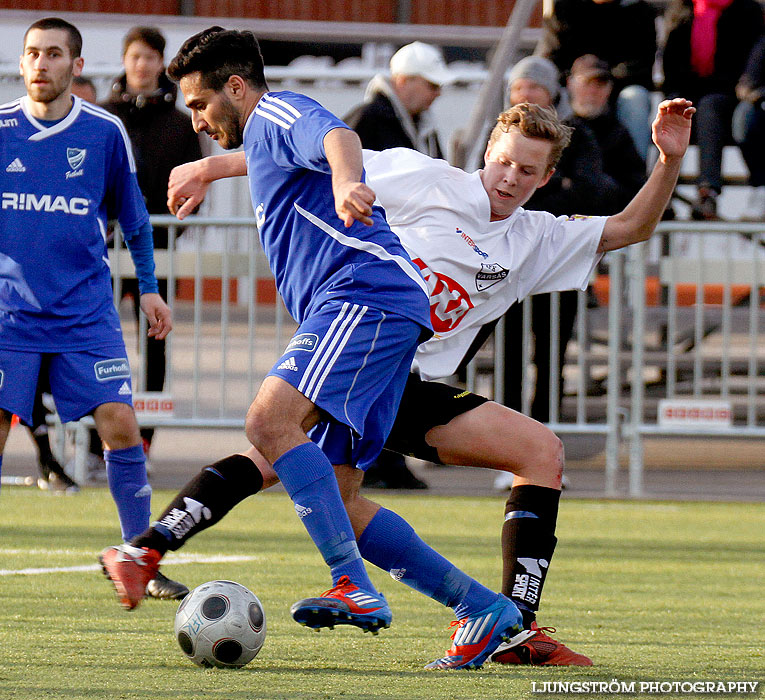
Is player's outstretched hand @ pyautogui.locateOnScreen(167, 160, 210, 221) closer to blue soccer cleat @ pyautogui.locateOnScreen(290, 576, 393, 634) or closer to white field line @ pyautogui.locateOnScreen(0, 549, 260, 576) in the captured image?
blue soccer cleat @ pyautogui.locateOnScreen(290, 576, 393, 634)

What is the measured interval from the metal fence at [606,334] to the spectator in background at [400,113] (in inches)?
34.3

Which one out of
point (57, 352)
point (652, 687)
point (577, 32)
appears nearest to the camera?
point (652, 687)

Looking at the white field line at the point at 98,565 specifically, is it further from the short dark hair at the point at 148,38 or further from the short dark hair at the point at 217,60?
the short dark hair at the point at 148,38

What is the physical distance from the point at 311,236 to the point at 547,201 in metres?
4.87

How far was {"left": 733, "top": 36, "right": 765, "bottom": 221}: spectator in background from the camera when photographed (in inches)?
413

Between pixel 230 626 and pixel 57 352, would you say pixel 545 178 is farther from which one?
pixel 57 352

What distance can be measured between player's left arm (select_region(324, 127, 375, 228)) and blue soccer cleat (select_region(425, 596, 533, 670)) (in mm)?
1215

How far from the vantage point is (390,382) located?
3979 mm

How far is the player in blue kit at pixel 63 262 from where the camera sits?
5398 millimetres

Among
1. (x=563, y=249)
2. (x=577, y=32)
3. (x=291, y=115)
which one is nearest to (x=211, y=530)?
(x=563, y=249)

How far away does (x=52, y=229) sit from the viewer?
5.45 metres

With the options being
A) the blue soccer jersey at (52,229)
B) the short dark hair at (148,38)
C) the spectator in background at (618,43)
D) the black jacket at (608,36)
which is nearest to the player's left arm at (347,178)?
the blue soccer jersey at (52,229)

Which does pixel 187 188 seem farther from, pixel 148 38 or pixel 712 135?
pixel 712 135

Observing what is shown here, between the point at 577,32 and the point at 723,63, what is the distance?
3.93 feet
